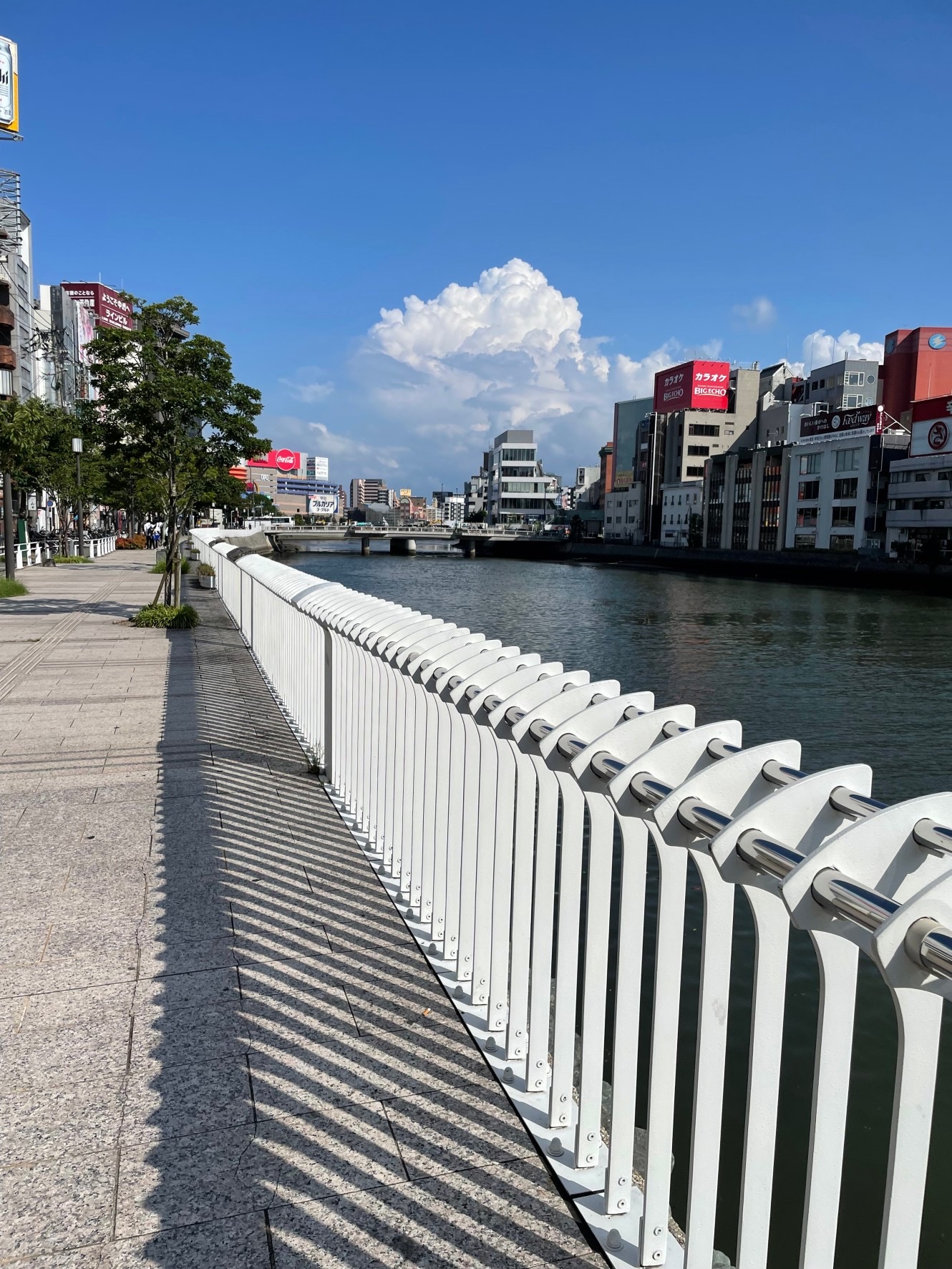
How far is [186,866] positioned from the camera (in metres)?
4.68

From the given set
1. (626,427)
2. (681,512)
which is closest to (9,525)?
(681,512)

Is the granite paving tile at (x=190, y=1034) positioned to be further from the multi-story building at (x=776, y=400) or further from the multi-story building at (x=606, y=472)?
the multi-story building at (x=606, y=472)

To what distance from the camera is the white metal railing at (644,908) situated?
149 cm

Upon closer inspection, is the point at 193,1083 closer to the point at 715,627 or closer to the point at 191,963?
the point at 191,963

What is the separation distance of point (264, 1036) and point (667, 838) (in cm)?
183

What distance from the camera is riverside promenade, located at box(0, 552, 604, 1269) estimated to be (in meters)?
2.26

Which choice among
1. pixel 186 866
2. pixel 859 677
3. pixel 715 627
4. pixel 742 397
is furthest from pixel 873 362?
pixel 186 866

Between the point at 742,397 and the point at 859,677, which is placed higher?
the point at 742,397

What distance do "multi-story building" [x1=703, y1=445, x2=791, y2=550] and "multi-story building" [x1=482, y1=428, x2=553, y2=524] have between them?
5051 centimetres

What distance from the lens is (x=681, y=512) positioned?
105 metres

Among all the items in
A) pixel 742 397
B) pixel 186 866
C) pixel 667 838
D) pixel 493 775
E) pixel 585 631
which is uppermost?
pixel 742 397

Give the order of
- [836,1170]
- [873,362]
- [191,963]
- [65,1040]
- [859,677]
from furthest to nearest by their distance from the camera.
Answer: [873,362]
[859,677]
[191,963]
[65,1040]
[836,1170]

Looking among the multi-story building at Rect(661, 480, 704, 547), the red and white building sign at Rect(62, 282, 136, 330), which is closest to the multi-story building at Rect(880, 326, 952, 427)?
the multi-story building at Rect(661, 480, 704, 547)

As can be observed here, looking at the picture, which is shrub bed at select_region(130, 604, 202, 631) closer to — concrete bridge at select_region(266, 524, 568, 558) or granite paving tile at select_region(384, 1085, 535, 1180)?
granite paving tile at select_region(384, 1085, 535, 1180)
